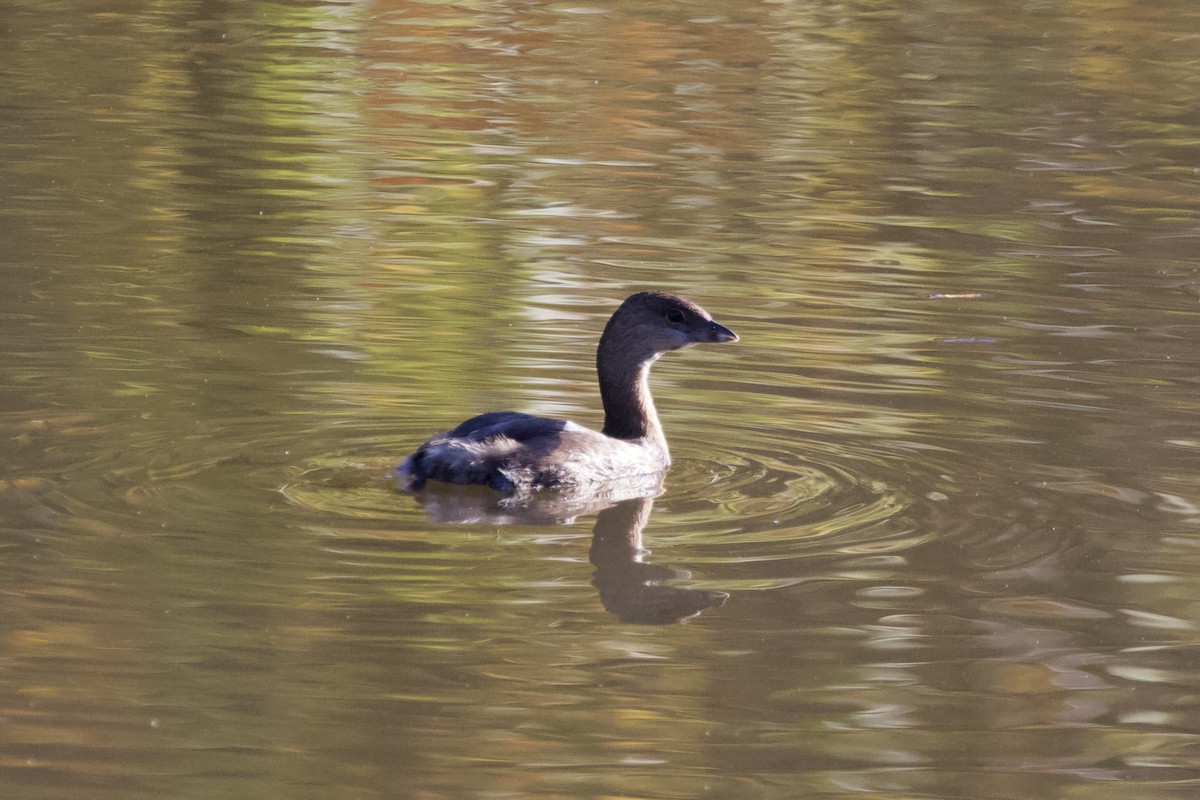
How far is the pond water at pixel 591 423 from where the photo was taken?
5.79m

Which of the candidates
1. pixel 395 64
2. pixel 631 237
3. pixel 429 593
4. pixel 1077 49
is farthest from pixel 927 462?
pixel 1077 49

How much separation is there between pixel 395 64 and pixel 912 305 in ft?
36.3

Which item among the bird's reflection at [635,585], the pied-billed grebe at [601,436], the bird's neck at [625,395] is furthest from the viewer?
the bird's neck at [625,395]

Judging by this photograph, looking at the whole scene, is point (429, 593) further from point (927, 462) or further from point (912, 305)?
point (912, 305)

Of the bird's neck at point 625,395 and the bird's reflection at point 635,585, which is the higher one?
the bird's neck at point 625,395

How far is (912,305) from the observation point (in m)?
12.0

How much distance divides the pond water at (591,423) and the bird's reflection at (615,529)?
0.09 feet

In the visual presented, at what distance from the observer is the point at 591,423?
9539mm

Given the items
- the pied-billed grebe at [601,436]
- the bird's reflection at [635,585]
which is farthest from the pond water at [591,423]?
the pied-billed grebe at [601,436]

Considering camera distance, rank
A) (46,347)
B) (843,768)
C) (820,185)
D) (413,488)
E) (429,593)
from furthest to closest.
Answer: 1. (820,185)
2. (46,347)
3. (413,488)
4. (429,593)
5. (843,768)

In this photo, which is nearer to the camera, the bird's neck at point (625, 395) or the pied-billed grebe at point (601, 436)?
the pied-billed grebe at point (601, 436)

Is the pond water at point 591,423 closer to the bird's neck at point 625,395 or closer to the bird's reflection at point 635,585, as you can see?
the bird's reflection at point 635,585

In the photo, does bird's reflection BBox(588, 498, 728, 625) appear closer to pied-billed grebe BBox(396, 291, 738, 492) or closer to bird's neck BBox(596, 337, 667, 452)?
pied-billed grebe BBox(396, 291, 738, 492)

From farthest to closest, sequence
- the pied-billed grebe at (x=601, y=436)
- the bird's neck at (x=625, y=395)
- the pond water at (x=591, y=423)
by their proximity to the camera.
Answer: the bird's neck at (x=625, y=395) < the pied-billed grebe at (x=601, y=436) < the pond water at (x=591, y=423)
